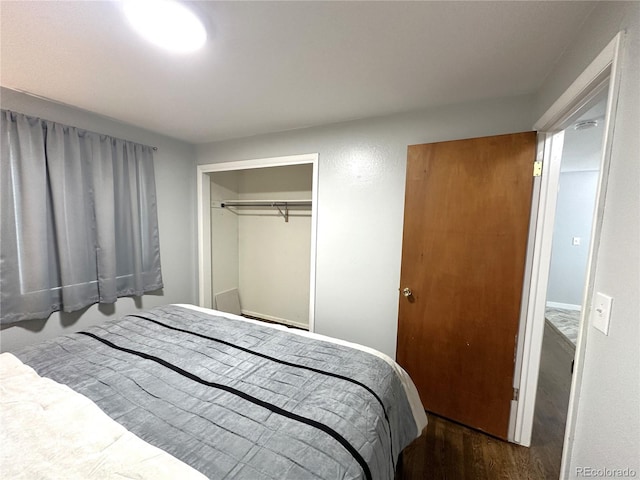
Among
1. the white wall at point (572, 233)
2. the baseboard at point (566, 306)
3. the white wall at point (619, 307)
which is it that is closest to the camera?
the white wall at point (619, 307)

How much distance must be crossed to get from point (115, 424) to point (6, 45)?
1.93m

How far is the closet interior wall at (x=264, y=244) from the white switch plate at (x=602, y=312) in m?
2.66

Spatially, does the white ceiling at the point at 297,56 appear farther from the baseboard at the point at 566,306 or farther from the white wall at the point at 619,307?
the baseboard at the point at 566,306

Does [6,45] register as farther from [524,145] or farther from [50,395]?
[524,145]

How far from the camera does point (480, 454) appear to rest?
1.65 m

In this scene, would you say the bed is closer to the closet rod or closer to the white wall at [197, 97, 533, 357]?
the white wall at [197, 97, 533, 357]

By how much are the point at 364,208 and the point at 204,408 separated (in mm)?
1754

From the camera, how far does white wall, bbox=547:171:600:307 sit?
413 centimetres

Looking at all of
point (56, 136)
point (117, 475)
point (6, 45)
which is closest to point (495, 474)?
point (117, 475)

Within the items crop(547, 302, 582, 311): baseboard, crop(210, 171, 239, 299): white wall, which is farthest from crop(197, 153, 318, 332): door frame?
crop(547, 302, 582, 311): baseboard

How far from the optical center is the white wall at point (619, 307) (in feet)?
2.30

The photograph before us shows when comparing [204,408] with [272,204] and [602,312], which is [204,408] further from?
[272,204]

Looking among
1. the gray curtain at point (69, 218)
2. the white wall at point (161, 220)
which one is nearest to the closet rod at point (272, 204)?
the white wall at point (161, 220)

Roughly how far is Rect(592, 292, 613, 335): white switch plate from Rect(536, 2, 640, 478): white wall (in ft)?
0.07
